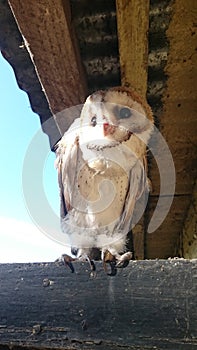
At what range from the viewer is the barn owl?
1562 millimetres

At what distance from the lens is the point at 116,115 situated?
1692mm

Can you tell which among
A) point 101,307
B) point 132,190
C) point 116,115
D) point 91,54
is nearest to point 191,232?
point 132,190

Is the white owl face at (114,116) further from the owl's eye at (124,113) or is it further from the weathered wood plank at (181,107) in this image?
the weathered wood plank at (181,107)

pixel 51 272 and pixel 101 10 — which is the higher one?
pixel 101 10

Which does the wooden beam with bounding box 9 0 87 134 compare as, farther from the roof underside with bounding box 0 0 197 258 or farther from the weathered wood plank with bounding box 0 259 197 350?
the weathered wood plank with bounding box 0 259 197 350

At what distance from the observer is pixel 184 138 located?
194 cm

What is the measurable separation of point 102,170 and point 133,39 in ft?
1.69

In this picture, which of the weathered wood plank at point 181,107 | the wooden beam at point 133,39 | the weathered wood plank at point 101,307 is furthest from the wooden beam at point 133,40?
the weathered wood plank at point 101,307

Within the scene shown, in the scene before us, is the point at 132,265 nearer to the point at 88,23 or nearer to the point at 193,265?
the point at 193,265

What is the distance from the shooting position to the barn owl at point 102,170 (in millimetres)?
1562

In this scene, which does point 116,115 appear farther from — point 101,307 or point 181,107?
point 101,307

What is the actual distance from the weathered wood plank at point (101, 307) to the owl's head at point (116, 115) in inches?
33.9

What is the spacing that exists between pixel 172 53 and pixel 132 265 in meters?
0.94

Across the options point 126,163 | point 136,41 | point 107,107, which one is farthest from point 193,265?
point 107,107
